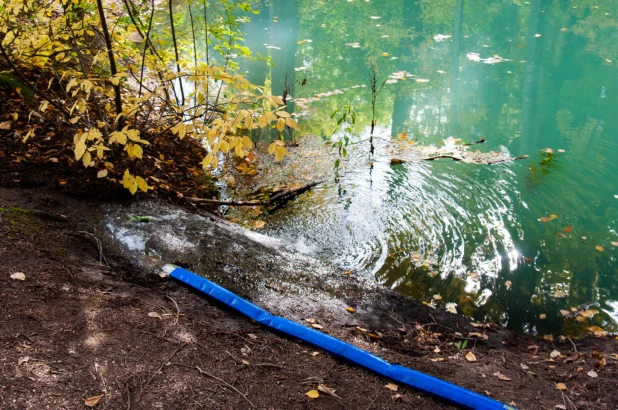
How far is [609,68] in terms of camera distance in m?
12.5

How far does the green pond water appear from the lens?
4793mm

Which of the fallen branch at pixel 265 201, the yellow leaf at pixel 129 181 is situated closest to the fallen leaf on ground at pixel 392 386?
the yellow leaf at pixel 129 181

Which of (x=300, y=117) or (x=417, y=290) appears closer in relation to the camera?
(x=417, y=290)

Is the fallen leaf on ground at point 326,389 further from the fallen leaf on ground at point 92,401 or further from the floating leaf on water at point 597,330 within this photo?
the floating leaf on water at point 597,330

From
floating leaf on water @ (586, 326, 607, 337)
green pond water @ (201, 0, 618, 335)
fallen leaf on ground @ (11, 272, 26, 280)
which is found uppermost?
fallen leaf on ground @ (11, 272, 26, 280)

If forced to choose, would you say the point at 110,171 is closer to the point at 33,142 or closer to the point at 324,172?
the point at 33,142

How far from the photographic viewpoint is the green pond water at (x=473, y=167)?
15.7ft

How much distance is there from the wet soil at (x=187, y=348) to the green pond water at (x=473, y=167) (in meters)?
0.86

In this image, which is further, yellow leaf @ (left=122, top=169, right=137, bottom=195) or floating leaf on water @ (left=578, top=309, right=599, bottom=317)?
floating leaf on water @ (left=578, top=309, right=599, bottom=317)

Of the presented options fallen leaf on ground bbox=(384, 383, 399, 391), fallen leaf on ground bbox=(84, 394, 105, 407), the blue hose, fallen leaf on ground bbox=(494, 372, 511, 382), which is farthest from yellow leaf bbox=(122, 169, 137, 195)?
fallen leaf on ground bbox=(494, 372, 511, 382)

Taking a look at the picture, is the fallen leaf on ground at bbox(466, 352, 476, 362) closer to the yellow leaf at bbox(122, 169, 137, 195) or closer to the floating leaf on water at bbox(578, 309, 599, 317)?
the floating leaf on water at bbox(578, 309, 599, 317)

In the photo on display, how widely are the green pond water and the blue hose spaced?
179 centimetres

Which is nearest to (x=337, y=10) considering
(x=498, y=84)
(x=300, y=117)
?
(x=498, y=84)

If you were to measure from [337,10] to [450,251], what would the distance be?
16.5 meters
